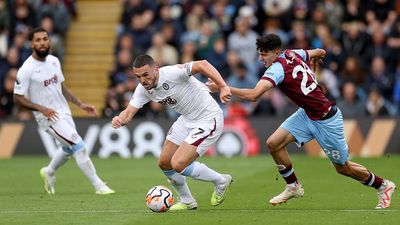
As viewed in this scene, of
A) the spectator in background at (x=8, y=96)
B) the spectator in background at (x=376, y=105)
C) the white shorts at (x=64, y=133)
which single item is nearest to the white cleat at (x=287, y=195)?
the white shorts at (x=64, y=133)

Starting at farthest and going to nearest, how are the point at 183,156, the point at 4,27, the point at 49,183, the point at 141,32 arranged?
the point at 4,27
the point at 141,32
the point at 49,183
the point at 183,156

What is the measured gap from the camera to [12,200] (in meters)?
16.2

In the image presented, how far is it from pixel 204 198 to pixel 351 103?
10.2 metres

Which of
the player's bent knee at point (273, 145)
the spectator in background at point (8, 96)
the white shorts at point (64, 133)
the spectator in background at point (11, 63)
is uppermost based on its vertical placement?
the player's bent knee at point (273, 145)

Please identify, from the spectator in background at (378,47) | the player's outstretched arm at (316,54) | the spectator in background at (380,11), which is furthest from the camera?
the spectator in background at (380,11)

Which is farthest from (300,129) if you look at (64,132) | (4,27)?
(4,27)

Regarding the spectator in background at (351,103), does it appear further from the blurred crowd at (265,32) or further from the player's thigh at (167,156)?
the player's thigh at (167,156)

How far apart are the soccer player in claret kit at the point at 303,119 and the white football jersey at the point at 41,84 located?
428cm

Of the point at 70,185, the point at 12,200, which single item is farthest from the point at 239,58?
the point at 12,200

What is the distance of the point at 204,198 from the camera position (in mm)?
16141

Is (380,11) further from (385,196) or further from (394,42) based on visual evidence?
(385,196)

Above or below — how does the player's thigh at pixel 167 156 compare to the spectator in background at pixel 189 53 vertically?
above

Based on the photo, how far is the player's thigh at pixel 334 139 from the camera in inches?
562

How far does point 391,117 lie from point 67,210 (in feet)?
40.1
